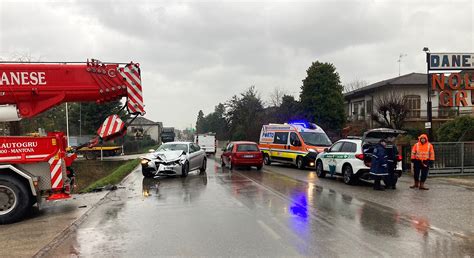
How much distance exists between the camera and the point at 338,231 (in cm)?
748

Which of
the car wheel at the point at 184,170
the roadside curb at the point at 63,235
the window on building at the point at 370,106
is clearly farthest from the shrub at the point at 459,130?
the window on building at the point at 370,106

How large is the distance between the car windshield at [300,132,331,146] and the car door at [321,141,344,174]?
5223mm

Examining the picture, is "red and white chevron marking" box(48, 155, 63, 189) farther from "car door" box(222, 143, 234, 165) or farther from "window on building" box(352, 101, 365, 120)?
"window on building" box(352, 101, 365, 120)

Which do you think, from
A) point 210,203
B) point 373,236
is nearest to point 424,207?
point 373,236

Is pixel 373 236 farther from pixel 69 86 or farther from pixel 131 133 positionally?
pixel 131 133

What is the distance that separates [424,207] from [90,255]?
7.90 metres

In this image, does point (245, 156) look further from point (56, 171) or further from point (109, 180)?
point (56, 171)

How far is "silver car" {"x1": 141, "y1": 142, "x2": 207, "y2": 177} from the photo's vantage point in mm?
17234

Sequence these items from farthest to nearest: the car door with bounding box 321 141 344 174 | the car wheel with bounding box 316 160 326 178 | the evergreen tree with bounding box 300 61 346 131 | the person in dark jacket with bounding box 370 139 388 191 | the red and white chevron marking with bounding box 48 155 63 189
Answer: the evergreen tree with bounding box 300 61 346 131, the car wheel with bounding box 316 160 326 178, the car door with bounding box 321 141 344 174, the person in dark jacket with bounding box 370 139 388 191, the red and white chevron marking with bounding box 48 155 63 189

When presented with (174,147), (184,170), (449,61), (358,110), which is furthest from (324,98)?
(184,170)

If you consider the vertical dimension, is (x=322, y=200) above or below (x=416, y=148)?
below

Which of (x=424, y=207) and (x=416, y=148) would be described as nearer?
(x=424, y=207)

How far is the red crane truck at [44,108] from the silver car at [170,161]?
23.1 ft

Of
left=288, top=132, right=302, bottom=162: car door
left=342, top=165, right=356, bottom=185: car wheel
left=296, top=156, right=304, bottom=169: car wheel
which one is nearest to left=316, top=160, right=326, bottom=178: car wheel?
left=342, top=165, right=356, bottom=185: car wheel
